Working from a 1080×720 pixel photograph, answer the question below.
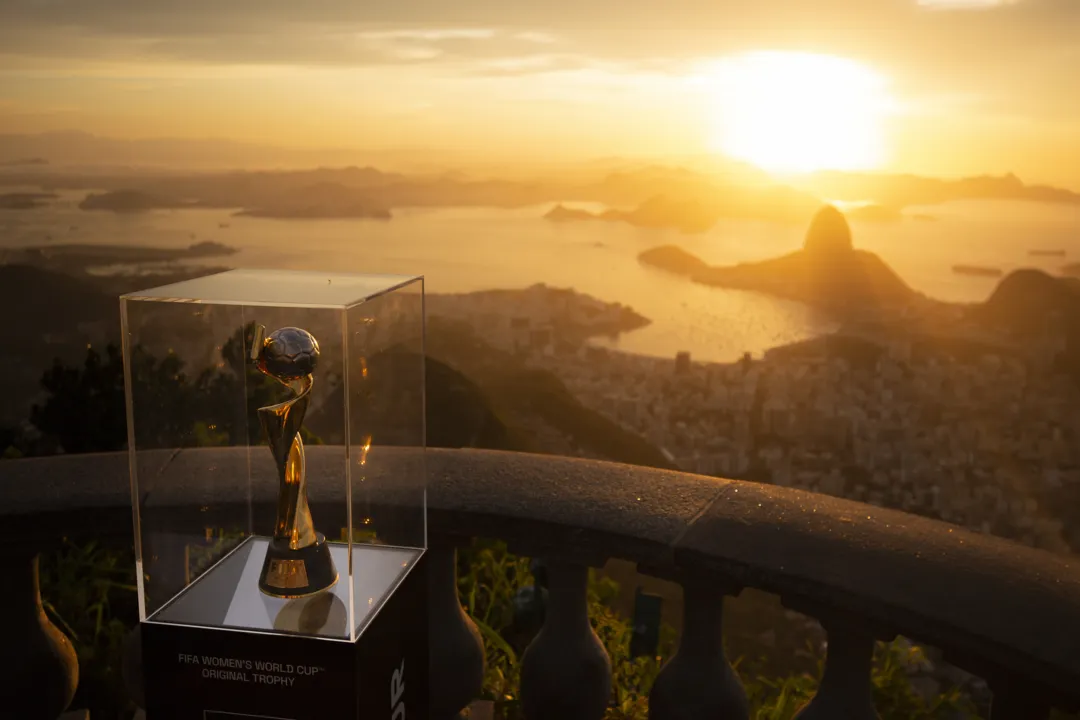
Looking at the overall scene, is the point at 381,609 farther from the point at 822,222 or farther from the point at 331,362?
the point at 822,222

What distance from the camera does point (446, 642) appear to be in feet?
5.49

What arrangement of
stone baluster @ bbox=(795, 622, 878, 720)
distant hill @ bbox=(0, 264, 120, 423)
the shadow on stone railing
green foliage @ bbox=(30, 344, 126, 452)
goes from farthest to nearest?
distant hill @ bbox=(0, 264, 120, 423) → green foliage @ bbox=(30, 344, 126, 452) → stone baluster @ bbox=(795, 622, 878, 720) → the shadow on stone railing

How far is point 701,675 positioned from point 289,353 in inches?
33.8

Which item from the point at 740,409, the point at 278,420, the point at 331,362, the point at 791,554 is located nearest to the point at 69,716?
the point at 278,420

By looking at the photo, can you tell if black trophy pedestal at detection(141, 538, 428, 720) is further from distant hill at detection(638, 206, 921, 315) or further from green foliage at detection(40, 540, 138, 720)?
distant hill at detection(638, 206, 921, 315)

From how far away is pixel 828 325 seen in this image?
6617 mm

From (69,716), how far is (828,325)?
19.2 ft

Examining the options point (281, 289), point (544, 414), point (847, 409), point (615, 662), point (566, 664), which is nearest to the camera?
point (281, 289)

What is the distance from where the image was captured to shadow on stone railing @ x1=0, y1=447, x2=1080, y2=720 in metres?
1.18

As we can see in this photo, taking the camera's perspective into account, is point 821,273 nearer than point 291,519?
No

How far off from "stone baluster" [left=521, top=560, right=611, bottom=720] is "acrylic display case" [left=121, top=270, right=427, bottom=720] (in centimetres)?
21

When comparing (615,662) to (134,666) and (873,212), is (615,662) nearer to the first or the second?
(134,666)

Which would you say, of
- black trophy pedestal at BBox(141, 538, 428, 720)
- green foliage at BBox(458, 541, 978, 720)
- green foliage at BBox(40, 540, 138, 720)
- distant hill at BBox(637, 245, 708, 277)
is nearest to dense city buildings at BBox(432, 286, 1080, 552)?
distant hill at BBox(637, 245, 708, 277)

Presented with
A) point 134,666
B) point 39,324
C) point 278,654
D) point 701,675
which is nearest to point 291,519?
point 278,654
